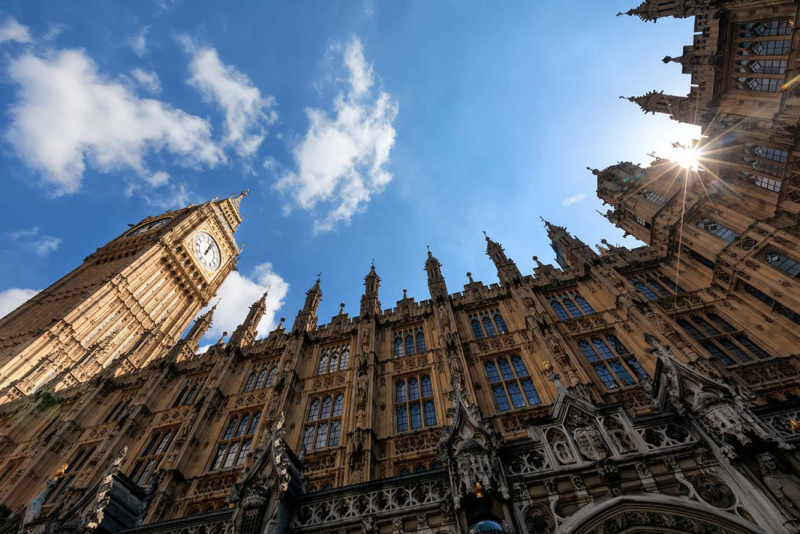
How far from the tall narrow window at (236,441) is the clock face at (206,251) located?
1815 inches

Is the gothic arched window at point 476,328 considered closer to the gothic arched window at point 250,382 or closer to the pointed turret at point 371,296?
the pointed turret at point 371,296

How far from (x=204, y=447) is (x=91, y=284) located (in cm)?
3876

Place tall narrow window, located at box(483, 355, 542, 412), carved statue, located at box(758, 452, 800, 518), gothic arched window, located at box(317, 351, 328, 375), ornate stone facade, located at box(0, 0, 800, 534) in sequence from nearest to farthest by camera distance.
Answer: carved statue, located at box(758, 452, 800, 518)
ornate stone facade, located at box(0, 0, 800, 534)
tall narrow window, located at box(483, 355, 542, 412)
gothic arched window, located at box(317, 351, 328, 375)

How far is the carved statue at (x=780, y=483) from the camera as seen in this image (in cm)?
650

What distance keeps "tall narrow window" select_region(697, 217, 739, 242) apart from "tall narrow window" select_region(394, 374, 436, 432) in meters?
18.2

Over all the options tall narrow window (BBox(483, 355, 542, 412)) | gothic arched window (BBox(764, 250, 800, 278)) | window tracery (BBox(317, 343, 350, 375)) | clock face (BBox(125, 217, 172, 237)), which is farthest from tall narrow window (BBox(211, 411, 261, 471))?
clock face (BBox(125, 217, 172, 237))

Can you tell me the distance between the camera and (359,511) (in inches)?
348

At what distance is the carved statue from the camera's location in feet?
21.3

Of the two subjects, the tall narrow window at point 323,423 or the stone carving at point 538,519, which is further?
the tall narrow window at point 323,423

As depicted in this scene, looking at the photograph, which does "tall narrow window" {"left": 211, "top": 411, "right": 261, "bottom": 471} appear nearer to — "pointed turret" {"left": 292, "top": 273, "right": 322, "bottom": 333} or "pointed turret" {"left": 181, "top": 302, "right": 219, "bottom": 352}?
"pointed turret" {"left": 292, "top": 273, "right": 322, "bottom": 333}

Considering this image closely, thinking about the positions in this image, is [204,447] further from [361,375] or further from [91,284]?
[91,284]

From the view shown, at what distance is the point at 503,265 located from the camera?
24094mm

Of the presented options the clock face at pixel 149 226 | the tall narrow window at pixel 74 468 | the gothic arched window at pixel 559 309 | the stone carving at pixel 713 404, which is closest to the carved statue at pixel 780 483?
the stone carving at pixel 713 404

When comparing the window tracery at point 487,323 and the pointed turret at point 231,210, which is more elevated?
the pointed turret at point 231,210
